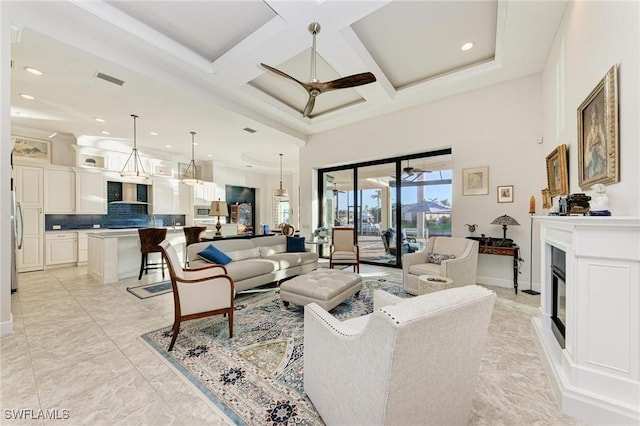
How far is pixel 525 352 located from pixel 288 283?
7.71ft

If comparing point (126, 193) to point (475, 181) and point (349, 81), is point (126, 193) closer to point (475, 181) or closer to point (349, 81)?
point (349, 81)

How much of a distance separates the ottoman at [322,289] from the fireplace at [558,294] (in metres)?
1.93

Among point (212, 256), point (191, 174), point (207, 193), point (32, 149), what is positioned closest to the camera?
point (212, 256)

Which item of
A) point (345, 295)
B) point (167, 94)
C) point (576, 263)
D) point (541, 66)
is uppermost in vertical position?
point (541, 66)

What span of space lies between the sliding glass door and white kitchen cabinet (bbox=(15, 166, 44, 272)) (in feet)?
20.1

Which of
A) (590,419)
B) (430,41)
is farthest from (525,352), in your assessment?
(430,41)

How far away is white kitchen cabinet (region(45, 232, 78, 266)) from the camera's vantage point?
217 inches

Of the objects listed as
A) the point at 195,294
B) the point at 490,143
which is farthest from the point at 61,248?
the point at 490,143

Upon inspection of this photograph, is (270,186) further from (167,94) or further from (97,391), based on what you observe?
(97,391)

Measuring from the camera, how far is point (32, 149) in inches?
Result: 219

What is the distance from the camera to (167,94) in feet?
12.9

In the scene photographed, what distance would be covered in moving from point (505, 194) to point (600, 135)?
7.65ft

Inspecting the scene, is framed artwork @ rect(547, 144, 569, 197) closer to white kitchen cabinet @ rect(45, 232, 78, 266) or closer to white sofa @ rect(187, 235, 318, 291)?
white sofa @ rect(187, 235, 318, 291)

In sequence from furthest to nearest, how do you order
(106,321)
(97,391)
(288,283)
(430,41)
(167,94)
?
1. (167,94)
2. (430,41)
3. (288,283)
4. (106,321)
5. (97,391)
